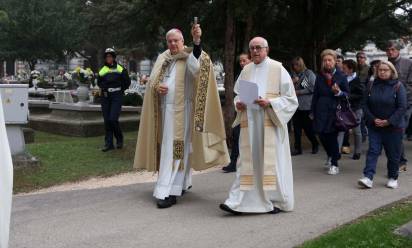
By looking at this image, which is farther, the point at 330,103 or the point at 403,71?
the point at 403,71

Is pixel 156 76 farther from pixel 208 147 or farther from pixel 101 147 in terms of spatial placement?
pixel 101 147

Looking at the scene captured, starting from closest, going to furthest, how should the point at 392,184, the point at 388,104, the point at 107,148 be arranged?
1. the point at 388,104
2. the point at 392,184
3. the point at 107,148

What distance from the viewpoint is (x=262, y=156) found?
21.5 feet

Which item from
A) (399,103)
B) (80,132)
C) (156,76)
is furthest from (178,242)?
(80,132)

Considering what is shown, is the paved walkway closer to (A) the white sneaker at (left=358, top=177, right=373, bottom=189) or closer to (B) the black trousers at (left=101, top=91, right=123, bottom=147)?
(A) the white sneaker at (left=358, top=177, right=373, bottom=189)

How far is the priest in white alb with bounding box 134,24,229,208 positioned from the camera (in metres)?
6.87

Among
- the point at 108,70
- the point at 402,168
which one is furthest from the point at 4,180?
the point at 108,70

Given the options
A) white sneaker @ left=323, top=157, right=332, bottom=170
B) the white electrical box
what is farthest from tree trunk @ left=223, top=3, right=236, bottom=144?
the white electrical box

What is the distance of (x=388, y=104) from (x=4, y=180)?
5.69 m

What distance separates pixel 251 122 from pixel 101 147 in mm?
5652

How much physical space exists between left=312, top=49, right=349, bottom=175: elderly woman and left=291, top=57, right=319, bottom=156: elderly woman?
4.73 ft

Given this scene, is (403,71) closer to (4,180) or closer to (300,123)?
(300,123)

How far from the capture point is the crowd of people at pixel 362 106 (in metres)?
7.79

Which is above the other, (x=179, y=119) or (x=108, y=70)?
(x=108, y=70)
